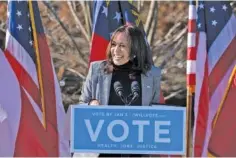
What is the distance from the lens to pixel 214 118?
842cm

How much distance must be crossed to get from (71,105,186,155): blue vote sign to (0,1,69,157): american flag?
11.7ft

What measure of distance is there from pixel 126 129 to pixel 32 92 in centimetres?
385

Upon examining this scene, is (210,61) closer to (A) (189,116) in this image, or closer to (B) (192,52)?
(B) (192,52)

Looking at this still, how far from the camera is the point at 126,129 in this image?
452 cm

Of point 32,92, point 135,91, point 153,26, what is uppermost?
point 153,26

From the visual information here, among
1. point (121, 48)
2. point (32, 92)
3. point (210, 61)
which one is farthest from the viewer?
point (210, 61)

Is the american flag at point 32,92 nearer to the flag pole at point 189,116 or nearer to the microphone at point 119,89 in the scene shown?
the flag pole at point 189,116

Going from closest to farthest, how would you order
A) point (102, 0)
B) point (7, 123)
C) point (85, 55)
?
point (7, 123) < point (102, 0) < point (85, 55)

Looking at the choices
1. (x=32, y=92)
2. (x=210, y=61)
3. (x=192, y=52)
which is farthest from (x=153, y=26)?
(x=32, y=92)

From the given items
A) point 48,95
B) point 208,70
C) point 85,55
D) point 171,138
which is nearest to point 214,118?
point 208,70

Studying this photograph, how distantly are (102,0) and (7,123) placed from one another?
5.94 ft

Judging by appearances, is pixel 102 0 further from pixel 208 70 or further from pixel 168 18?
pixel 168 18

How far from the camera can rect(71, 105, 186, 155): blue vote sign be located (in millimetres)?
4504

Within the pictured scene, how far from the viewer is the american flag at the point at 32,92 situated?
8.08 meters
